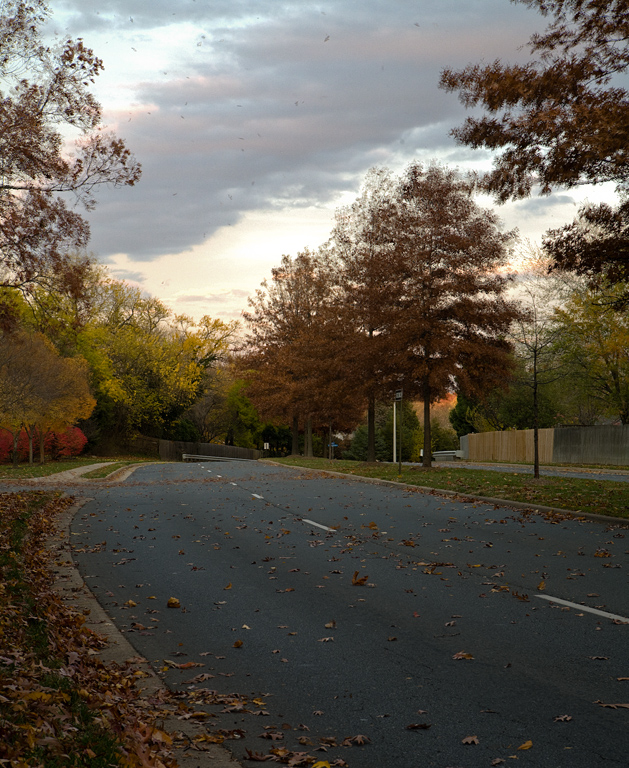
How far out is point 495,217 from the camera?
→ 30266 millimetres

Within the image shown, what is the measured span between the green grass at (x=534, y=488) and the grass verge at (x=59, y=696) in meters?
11.5

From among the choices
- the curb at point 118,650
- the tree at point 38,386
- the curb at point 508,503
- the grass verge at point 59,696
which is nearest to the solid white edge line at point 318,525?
the curb at point 118,650

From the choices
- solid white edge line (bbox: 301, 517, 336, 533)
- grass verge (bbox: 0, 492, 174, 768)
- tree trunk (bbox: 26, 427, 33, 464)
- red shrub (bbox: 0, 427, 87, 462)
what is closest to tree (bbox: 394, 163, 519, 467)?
solid white edge line (bbox: 301, 517, 336, 533)

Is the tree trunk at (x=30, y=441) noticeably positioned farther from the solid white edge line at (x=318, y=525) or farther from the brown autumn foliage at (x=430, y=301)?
the solid white edge line at (x=318, y=525)

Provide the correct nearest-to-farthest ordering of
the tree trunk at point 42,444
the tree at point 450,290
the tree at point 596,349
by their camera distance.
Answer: the tree at point 450,290 < the tree at point 596,349 < the tree trunk at point 42,444

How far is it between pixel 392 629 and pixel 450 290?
22.8m

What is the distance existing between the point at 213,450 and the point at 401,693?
217ft

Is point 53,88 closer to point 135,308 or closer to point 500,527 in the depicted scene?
point 500,527

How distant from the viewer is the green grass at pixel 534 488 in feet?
55.1

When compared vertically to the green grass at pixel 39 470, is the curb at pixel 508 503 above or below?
above

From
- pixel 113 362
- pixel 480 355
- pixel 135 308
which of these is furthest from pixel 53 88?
pixel 135 308

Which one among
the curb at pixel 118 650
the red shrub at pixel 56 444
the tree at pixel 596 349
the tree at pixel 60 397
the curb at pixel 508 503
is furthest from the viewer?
the red shrub at pixel 56 444

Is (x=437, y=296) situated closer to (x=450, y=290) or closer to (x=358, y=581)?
(x=450, y=290)

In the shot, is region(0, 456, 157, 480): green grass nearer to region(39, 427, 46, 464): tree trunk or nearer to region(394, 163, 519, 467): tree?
region(39, 427, 46, 464): tree trunk
